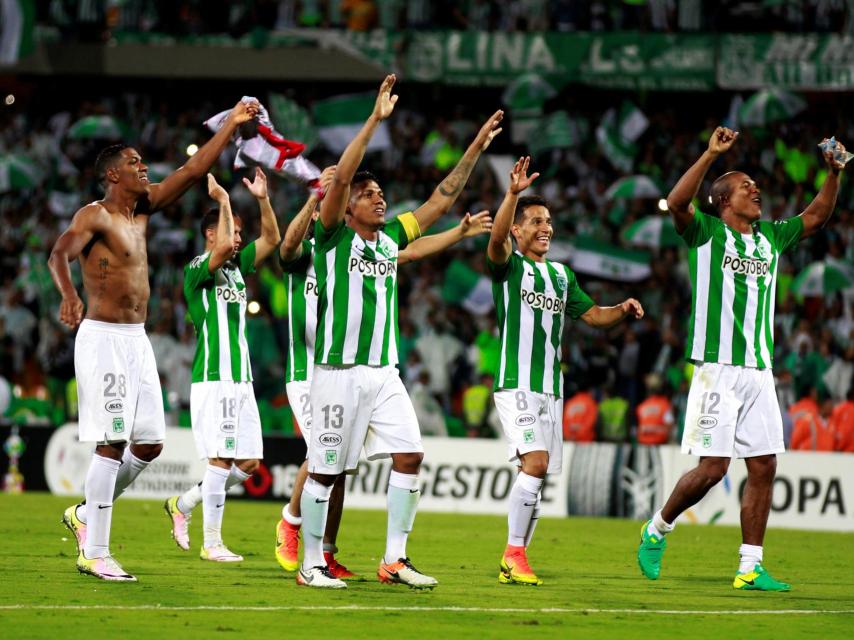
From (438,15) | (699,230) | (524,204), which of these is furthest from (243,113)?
(438,15)

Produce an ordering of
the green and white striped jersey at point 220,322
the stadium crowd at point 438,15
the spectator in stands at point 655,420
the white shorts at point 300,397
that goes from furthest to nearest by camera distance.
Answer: the stadium crowd at point 438,15, the spectator in stands at point 655,420, the green and white striped jersey at point 220,322, the white shorts at point 300,397

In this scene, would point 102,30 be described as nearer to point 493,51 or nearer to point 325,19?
point 325,19

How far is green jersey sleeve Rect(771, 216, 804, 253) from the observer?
36.4ft

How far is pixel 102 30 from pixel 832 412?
669 inches

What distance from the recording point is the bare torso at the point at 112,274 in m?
9.84

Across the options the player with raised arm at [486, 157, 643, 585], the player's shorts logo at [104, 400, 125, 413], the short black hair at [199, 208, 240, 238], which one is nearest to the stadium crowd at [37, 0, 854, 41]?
the short black hair at [199, 208, 240, 238]

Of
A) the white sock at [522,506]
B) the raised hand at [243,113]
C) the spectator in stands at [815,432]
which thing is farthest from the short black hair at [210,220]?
the spectator in stands at [815,432]

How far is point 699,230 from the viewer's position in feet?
35.0

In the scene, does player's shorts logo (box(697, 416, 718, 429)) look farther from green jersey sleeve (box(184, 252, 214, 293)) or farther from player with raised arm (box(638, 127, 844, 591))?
green jersey sleeve (box(184, 252, 214, 293))

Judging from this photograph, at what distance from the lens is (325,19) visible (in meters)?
29.0

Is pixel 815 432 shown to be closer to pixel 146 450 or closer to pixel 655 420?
pixel 655 420

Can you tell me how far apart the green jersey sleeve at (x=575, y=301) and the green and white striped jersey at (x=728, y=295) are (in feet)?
2.75

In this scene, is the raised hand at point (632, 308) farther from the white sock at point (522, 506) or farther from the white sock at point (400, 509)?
the white sock at point (400, 509)

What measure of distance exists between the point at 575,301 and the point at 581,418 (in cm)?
987
